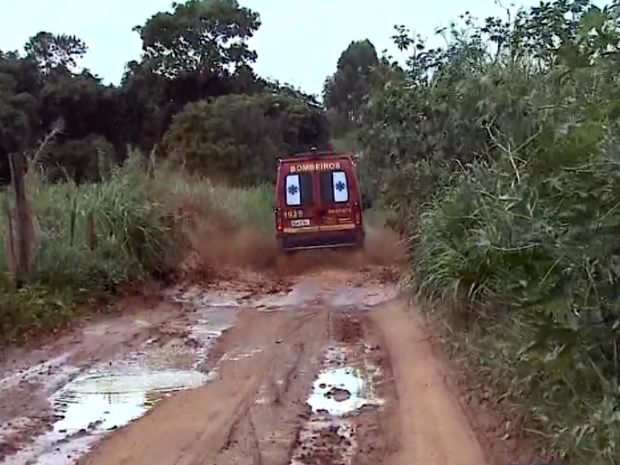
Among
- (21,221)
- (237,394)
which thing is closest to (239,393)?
(237,394)

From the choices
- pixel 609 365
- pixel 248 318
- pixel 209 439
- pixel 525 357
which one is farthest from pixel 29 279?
pixel 609 365

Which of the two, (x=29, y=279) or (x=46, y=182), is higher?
(x=46, y=182)

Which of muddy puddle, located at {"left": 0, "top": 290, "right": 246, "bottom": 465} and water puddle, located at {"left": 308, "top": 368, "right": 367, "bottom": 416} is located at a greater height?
muddy puddle, located at {"left": 0, "top": 290, "right": 246, "bottom": 465}

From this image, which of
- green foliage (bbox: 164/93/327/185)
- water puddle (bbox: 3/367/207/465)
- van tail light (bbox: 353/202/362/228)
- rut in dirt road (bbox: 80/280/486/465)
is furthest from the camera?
green foliage (bbox: 164/93/327/185)

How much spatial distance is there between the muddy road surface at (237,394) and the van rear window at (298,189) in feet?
21.8

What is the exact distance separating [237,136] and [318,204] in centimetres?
1558

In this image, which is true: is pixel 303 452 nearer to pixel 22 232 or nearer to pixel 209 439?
pixel 209 439

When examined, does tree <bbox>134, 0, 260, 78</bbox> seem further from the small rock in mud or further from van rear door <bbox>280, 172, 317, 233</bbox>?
the small rock in mud

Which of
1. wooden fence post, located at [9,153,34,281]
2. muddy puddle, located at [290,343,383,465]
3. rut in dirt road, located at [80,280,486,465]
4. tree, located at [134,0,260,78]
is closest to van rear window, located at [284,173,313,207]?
wooden fence post, located at [9,153,34,281]

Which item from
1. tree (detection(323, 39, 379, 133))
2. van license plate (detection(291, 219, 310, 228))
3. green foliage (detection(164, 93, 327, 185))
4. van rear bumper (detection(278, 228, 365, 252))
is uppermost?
tree (detection(323, 39, 379, 133))

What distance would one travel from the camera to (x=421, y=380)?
8852 millimetres

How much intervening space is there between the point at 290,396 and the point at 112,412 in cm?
144

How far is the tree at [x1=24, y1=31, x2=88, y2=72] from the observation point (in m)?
44.4

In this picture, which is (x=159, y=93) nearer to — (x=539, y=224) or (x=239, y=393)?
(x=239, y=393)
